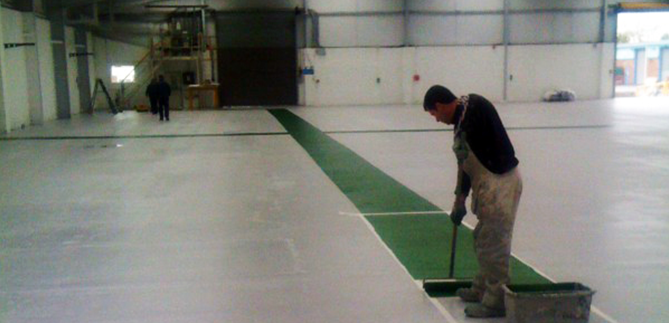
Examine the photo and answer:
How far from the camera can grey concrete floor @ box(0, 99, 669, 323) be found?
5375mm

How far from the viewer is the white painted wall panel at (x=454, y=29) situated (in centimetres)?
3450

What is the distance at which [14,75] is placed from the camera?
21.8 m

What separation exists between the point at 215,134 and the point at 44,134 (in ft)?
16.4

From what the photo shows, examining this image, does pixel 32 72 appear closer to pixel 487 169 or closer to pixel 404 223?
pixel 404 223

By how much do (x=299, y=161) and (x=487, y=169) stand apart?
896cm

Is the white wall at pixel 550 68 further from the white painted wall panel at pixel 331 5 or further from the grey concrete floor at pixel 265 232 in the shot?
the grey concrete floor at pixel 265 232

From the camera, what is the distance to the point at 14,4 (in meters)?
22.7

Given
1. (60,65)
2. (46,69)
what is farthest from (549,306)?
(60,65)

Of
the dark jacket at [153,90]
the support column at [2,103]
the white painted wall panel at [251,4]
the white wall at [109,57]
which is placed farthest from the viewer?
the white painted wall panel at [251,4]

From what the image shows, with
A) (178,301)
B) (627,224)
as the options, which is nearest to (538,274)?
(627,224)

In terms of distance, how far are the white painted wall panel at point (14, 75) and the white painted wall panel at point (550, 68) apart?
2275cm

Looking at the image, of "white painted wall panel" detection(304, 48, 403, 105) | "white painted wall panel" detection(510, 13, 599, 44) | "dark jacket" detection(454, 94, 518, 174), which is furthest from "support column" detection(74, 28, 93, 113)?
"dark jacket" detection(454, 94, 518, 174)

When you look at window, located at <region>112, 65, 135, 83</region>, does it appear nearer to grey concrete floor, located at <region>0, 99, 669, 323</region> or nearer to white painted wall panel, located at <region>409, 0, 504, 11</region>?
white painted wall panel, located at <region>409, 0, 504, 11</region>

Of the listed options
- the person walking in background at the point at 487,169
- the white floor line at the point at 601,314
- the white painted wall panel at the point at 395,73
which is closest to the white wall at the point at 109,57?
the white painted wall panel at the point at 395,73
